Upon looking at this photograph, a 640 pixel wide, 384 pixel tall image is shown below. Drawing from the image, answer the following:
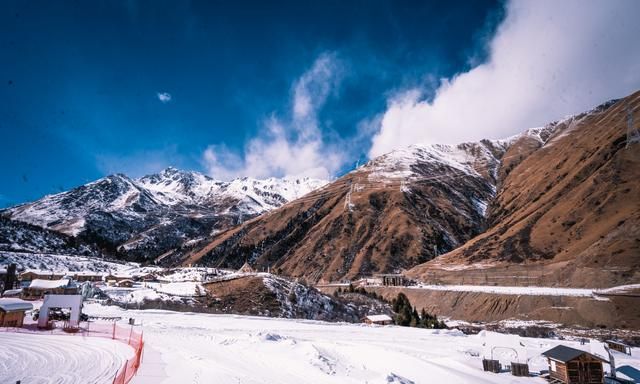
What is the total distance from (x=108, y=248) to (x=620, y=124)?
220 m

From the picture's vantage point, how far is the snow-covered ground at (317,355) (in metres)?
21.0

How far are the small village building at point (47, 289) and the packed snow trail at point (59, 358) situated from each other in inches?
1447

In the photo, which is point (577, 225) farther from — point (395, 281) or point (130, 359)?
point (130, 359)

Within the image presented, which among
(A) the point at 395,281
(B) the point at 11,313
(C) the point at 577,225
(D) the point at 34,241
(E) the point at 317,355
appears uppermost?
(C) the point at 577,225

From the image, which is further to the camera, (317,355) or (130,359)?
(317,355)

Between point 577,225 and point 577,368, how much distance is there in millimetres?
88795

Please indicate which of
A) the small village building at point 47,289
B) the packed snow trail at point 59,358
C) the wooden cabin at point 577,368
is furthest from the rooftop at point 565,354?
the small village building at point 47,289

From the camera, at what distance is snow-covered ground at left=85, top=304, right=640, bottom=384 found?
21.0m

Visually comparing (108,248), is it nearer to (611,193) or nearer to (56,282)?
(56,282)

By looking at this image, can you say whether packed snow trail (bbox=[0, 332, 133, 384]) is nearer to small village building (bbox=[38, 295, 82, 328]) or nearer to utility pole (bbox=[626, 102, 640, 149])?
small village building (bbox=[38, 295, 82, 328])

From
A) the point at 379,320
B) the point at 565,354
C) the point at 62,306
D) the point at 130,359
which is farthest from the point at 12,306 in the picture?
the point at 565,354

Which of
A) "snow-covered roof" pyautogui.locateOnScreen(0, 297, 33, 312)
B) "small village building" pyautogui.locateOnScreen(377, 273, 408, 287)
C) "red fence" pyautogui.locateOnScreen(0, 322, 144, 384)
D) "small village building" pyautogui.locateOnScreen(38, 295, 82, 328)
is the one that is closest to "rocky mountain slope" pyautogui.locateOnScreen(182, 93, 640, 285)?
→ "small village building" pyautogui.locateOnScreen(377, 273, 408, 287)

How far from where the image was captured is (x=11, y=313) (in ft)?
116

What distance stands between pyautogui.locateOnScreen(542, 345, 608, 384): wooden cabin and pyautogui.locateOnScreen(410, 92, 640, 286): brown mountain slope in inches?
1895
